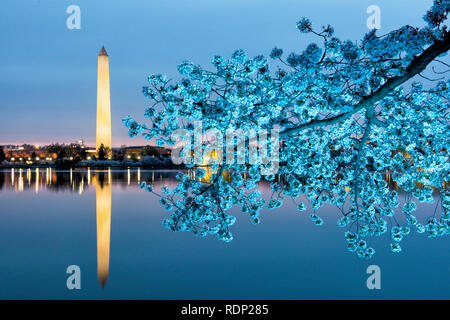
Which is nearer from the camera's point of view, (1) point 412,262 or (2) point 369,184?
(2) point 369,184

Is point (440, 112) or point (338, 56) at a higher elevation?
point (338, 56)

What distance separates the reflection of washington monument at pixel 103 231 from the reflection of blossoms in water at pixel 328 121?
6.49m

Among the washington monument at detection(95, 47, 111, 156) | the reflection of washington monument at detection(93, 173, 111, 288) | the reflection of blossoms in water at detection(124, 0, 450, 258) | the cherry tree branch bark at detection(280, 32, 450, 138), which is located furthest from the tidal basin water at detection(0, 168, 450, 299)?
the washington monument at detection(95, 47, 111, 156)

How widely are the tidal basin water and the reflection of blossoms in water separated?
172 inches

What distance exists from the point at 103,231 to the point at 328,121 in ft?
47.8

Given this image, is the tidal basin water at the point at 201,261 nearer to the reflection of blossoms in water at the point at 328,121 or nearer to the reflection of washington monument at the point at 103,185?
the reflection of washington monument at the point at 103,185

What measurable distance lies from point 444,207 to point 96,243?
1225 centimetres

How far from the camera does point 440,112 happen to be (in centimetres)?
520

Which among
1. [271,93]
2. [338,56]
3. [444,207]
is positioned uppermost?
[338,56]

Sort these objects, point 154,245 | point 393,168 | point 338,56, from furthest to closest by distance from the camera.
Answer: point 154,245 → point 393,168 → point 338,56

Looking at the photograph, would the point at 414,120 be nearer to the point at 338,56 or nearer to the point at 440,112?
the point at 440,112

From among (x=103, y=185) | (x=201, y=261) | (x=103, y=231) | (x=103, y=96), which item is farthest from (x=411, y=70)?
(x=103, y=96)
